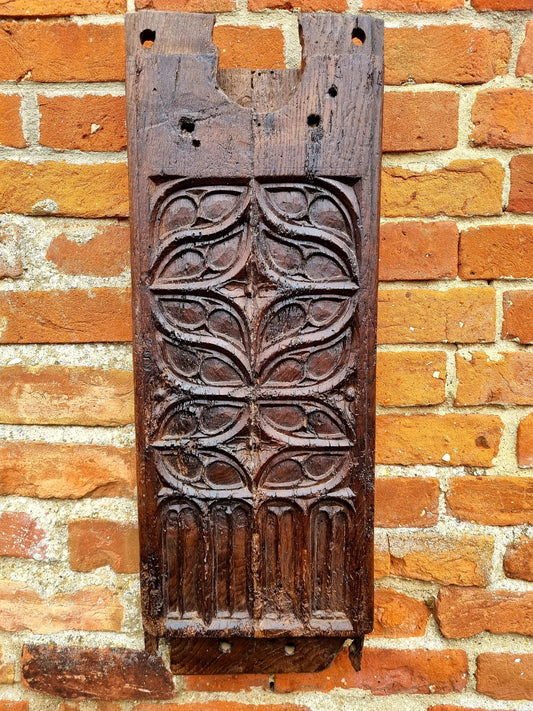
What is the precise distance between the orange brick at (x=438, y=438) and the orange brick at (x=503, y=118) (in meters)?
0.36

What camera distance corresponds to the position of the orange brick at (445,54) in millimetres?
670

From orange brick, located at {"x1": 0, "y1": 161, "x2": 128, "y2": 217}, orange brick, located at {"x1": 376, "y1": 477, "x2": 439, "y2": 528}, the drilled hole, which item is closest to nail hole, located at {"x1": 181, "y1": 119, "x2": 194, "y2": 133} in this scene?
orange brick, located at {"x1": 0, "y1": 161, "x2": 128, "y2": 217}

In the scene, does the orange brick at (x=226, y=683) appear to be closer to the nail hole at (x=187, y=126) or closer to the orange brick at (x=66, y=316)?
the orange brick at (x=66, y=316)

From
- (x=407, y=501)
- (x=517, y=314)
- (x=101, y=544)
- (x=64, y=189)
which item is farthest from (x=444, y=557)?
(x=64, y=189)

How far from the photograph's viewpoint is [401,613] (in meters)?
0.73

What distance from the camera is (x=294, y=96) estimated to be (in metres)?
0.57

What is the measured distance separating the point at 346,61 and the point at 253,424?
16.1 inches

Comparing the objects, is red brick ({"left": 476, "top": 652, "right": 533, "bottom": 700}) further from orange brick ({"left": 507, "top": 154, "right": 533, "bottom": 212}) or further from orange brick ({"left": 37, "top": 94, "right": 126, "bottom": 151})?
orange brick ({"left": 37, "top": 94, "right": 126, "bottom": 151})

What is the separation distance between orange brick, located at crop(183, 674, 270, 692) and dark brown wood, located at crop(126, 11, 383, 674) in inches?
6.7

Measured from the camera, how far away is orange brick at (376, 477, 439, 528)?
719mm

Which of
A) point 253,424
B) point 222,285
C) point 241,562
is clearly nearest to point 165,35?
point 222,285

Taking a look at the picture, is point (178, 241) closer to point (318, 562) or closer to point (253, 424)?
point (253, 424)

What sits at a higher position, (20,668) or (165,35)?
(165,35)

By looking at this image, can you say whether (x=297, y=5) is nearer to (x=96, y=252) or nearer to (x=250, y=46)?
(x=250, y=46)
